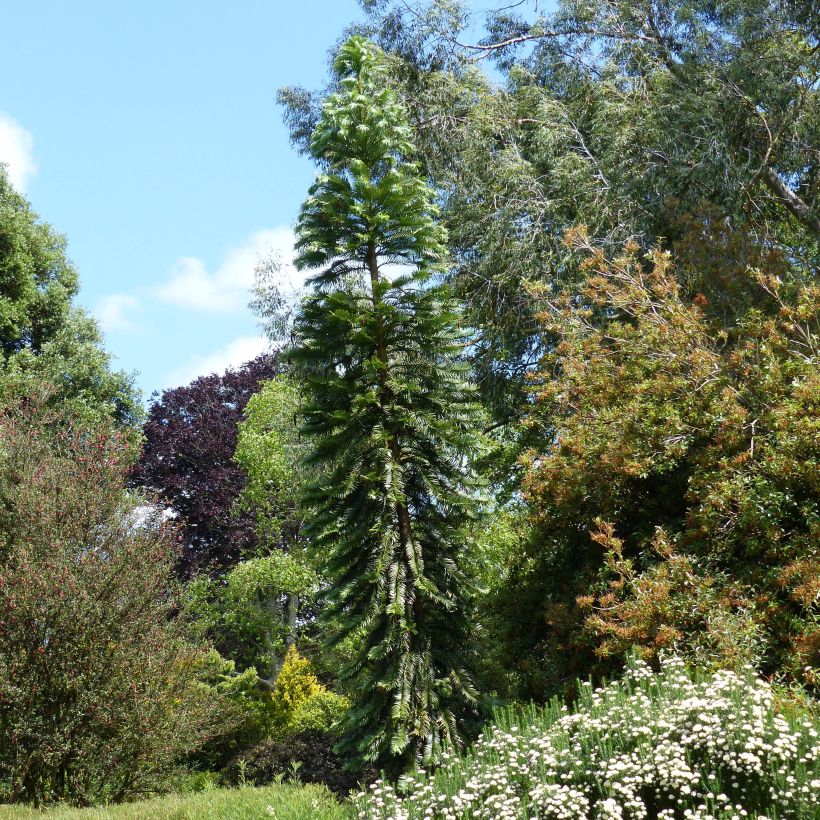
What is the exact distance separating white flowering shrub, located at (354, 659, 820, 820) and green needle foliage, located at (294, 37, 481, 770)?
5.47 feet

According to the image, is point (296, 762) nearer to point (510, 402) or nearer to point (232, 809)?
point (232, 809)

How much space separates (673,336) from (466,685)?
377 centimetres

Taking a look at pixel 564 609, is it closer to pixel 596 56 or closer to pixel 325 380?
pixel 325 380

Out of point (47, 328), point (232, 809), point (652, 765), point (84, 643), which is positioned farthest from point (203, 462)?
point (652, 765)

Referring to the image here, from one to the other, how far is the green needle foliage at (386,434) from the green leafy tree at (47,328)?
9.50 meters

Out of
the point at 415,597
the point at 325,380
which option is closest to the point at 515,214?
the point at 325,380

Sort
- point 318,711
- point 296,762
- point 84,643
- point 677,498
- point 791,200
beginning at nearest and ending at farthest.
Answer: point 677,498 < point 84,643 < point 296,762 < point 791,200 < point 318,711

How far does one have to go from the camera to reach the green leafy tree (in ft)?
57.1

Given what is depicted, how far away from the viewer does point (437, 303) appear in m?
8.97

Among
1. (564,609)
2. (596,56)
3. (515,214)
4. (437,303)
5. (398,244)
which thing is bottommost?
(564,609)

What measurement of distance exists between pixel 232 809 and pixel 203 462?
13.5 m

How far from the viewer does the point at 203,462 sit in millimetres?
20422

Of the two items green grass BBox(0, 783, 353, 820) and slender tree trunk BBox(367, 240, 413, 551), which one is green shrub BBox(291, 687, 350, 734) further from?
slender tree trunk BBox(367, 240, 413, 551)

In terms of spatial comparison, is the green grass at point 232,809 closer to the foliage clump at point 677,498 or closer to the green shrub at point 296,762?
the foliage clump at point 677,498
